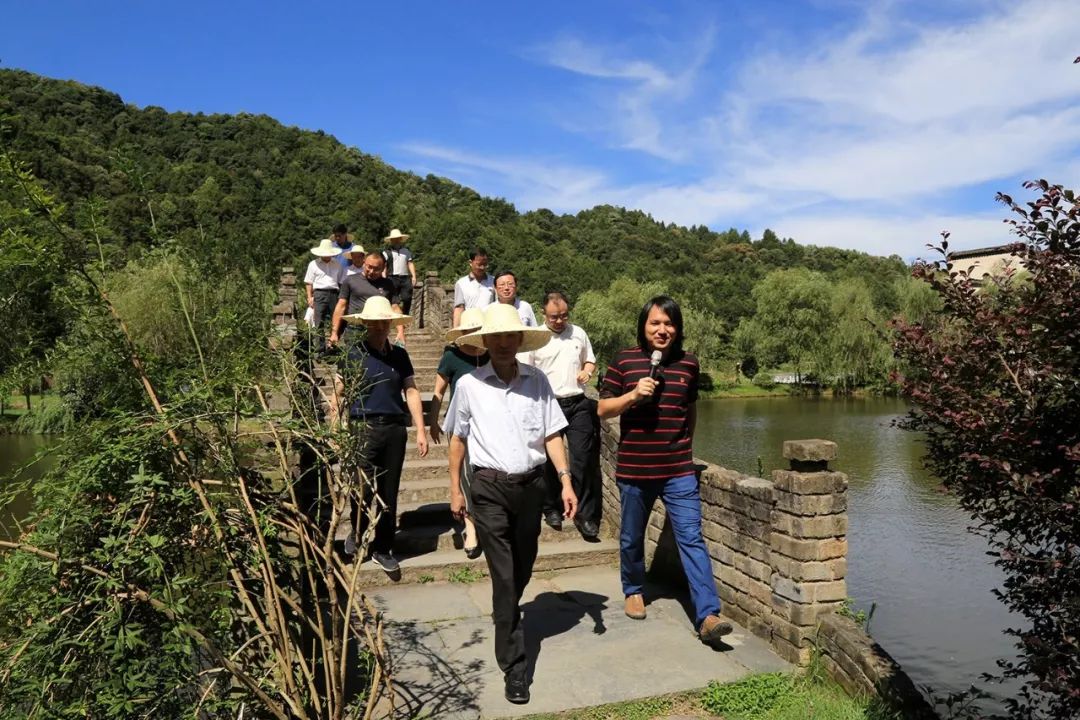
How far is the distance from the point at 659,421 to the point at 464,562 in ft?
7.26

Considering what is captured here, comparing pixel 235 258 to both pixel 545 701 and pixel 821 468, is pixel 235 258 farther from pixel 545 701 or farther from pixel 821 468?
pixel 821 468

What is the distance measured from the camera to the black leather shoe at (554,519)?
21.5 ft

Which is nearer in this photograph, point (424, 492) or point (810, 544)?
point (810, 544)

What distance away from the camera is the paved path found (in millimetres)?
3912

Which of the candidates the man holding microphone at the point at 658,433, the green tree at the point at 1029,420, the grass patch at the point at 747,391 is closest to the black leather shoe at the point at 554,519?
the man holding microphone at the point at 658,433

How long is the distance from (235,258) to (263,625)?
2091 mm

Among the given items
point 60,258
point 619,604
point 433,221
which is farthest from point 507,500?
point 433,221

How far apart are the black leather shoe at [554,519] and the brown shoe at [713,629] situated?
2.21 metres

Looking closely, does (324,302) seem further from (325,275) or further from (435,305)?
(435,305)

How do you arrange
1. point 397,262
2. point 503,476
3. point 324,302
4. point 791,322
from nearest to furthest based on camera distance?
point 503,476, point 324,302, point 397,262, point 791,322

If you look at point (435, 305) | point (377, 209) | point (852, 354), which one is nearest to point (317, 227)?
point (377, 209)

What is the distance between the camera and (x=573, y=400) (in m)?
6.37

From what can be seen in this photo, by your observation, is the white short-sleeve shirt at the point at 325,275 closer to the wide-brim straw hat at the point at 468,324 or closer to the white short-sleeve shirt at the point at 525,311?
the white short-sleeve shirt at the point at 525,311

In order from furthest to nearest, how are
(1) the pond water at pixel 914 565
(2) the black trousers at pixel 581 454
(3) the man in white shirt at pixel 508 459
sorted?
(1) the pond water at pixel 914 565 → (2) the black trousers at pixel 581 454 → (3) the man in white shirt at pixel 508 459
